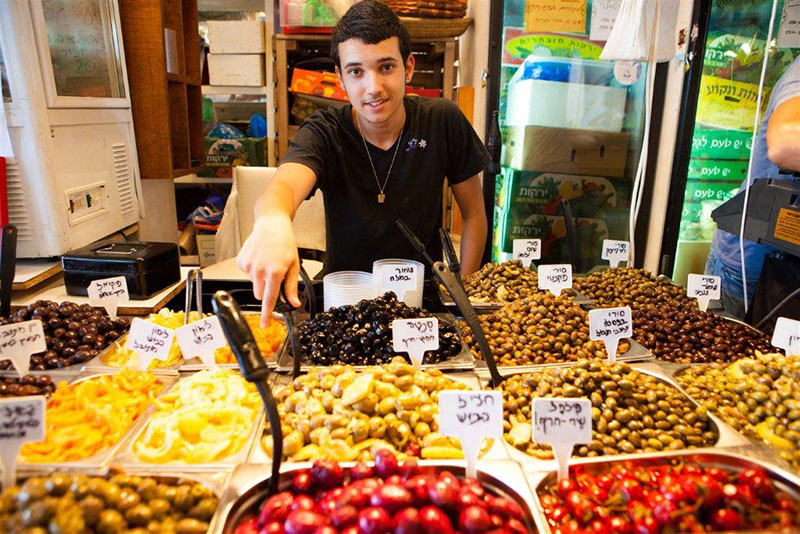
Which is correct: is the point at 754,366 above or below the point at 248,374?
below

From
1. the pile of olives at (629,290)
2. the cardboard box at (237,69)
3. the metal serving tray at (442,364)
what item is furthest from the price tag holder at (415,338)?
the cardboard box at (237,69)

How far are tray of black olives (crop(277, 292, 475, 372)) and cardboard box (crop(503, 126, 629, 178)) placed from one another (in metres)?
2.36

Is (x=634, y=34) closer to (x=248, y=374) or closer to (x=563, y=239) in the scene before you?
(x=563, y=239)

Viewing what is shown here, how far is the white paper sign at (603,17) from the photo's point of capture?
2949mm

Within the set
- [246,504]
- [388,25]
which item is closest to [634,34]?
[388,25]

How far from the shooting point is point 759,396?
1.40 meters

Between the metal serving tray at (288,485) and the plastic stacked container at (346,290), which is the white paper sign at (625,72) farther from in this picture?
the metal serving tray at (288,485)

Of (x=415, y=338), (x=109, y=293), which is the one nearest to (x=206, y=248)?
(x=109, y=293)

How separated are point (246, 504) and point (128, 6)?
A: 330 cm

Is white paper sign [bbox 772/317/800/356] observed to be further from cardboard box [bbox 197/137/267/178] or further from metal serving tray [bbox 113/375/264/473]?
cardboard box [bbox 197/137/267/178]

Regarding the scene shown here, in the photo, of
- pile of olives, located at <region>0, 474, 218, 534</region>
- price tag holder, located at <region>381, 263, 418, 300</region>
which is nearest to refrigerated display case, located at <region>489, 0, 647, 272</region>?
price tag holder, located at <region>381, 263, 418, 300</region>

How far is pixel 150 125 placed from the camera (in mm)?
3342

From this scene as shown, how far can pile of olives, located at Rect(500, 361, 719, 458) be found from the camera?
1.28m

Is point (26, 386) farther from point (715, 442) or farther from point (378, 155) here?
point (715, 442)
